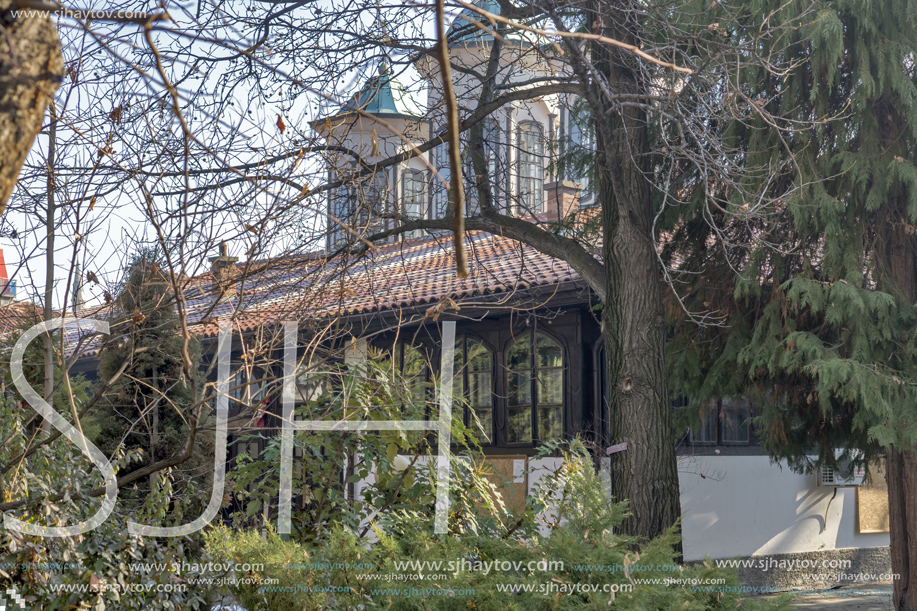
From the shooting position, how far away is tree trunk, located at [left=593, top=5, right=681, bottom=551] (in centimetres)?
549

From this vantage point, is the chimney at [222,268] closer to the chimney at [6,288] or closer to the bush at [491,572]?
the chimney at [6,288]

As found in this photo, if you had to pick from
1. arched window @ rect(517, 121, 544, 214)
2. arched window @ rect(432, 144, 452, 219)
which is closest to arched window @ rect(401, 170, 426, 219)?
arched window @ rect(432, 144, 452, 219)

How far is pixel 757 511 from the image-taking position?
11.3 metres

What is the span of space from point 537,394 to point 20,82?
9137 mm

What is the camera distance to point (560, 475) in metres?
4.34

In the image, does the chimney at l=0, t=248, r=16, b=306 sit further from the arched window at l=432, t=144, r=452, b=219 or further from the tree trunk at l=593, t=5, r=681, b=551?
the tree trunk at l=593, t=5, r=681, b=551

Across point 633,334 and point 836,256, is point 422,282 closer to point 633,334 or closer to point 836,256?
point 633,334

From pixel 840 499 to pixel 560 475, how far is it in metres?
9.92

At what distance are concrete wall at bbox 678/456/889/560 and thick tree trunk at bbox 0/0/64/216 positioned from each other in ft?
31.0

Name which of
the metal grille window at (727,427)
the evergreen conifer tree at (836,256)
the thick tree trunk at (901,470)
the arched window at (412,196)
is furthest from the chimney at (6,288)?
the metal grille window at (727,427)

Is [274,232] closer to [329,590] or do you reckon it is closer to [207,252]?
[207,252]

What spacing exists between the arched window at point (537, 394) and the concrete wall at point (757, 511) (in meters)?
1.81

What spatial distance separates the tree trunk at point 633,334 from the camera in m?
5.49

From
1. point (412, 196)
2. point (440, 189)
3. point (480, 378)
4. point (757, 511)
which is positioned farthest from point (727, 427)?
point (412, 196)
